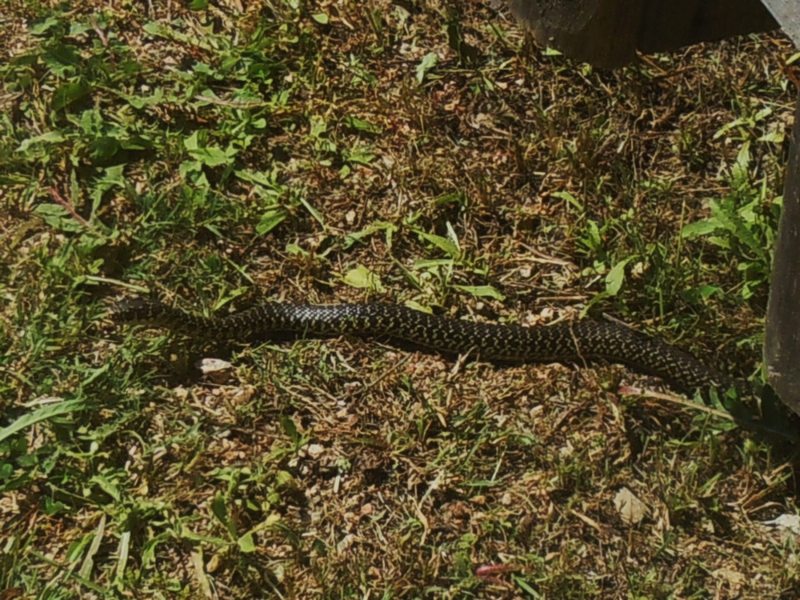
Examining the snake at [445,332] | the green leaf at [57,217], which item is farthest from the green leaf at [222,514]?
the green leaf at [57,217]

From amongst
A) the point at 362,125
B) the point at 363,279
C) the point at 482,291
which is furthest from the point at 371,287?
the point at 362,125

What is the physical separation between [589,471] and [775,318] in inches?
52.5

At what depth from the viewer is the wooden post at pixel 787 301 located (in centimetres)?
349

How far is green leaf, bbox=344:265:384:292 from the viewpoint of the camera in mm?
5656

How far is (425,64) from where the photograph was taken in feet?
21.1

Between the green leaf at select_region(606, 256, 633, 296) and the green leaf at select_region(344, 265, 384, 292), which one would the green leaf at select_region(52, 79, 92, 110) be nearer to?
the green leaf at select_region(344, 265, 384, 292)

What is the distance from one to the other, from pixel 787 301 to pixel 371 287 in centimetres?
241

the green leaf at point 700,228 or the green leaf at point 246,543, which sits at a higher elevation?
the green leaf at point 700,228

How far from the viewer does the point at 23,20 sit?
644 centimetres

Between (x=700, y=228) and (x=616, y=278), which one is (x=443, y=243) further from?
(x=700, y=228)

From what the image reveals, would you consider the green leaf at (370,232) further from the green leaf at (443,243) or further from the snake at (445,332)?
the snake at (445,332)

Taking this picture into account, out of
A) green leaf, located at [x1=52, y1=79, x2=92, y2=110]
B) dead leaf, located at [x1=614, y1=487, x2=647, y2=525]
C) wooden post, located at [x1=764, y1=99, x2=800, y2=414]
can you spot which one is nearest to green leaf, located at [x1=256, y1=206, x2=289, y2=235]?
green leaf, located at [x1=52, y1=79, x2=92, y2=110]

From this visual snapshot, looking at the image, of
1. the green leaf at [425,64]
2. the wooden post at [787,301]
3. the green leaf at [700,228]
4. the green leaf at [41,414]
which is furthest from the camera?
the green leaf at [425,64]

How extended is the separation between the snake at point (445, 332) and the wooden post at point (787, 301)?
Answer: 4.31 feet
